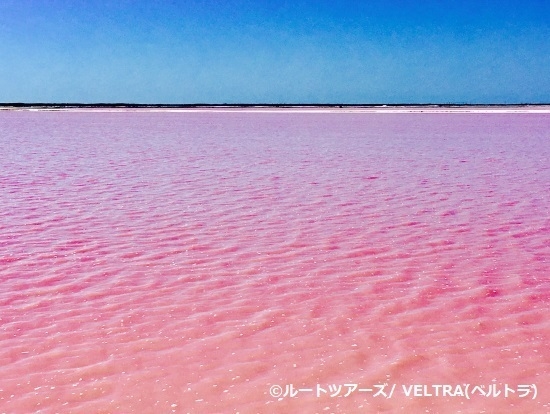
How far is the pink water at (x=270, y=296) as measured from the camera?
11.0 feet

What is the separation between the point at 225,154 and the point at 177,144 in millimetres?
4600

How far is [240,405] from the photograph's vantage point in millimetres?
3172

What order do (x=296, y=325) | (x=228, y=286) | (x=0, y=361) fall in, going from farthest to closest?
1. (x=228, y=286)
2. (x=296, y=325)
3. (x=0, y=361)

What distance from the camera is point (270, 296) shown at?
483 cm

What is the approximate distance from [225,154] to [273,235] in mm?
10000

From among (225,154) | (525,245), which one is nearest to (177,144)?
(225,154)

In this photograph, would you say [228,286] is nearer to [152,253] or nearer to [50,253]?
[152,253]

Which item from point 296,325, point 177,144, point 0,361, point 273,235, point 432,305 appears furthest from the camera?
→ point 177,144

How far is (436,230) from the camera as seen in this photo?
23.3ft

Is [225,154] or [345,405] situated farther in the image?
[225,154]

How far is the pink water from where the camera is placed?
11.0 ft

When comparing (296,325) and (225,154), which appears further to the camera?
(225,154)

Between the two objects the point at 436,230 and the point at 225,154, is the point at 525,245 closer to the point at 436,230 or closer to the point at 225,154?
the point at 436,230

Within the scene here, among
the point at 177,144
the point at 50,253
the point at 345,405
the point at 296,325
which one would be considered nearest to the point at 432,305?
the point at 296,325
